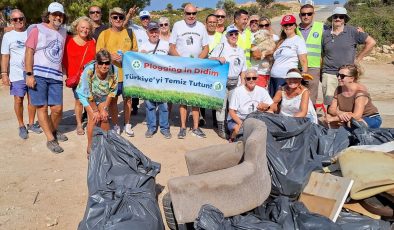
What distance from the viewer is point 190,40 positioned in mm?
6188

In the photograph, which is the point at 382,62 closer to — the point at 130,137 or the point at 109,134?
the point at 130,137

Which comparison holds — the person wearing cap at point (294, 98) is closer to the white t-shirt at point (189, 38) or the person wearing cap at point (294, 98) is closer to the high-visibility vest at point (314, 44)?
the high-visibility vest at point (314, 44)

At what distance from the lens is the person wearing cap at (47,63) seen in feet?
17.5

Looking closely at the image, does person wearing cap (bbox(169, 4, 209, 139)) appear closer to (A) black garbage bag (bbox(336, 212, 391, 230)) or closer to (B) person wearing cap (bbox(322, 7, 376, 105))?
(B) person wearing cap (bbox(322, 7, 376, 105))

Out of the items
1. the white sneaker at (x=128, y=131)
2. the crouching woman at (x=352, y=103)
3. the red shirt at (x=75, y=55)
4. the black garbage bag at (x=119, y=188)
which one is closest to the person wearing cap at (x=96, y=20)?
the red shirt at (x=75, y=55)

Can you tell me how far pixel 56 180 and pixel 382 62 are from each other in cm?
1485

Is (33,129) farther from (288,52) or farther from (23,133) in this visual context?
(288,52)

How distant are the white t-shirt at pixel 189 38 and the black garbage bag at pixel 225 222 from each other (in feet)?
11.4

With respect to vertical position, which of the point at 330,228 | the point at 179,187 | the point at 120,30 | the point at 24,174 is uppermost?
the point at 120,30

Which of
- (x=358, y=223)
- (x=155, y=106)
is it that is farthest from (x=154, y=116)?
Answer: (x=358, y=223)

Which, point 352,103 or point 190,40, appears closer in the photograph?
point 352,103

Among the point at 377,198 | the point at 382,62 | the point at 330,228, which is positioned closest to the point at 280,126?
the point at 377,198

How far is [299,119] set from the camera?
15.7 feet

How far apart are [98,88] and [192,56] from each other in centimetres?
166
